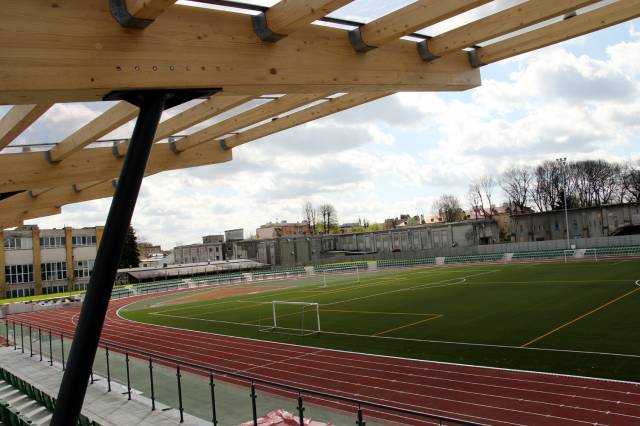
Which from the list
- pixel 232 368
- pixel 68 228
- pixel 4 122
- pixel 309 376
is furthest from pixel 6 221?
pixel 68 228

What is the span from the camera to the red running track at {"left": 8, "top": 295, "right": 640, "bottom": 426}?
10.2 metres

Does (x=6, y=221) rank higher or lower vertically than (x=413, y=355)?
higher

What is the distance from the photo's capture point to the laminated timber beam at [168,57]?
13.4ft

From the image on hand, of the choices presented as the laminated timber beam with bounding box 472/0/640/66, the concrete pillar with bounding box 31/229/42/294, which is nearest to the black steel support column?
the laminated timber beam with bounding box 472/0/640/66

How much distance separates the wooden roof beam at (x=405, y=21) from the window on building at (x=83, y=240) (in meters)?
66.7

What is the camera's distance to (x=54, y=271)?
207ft

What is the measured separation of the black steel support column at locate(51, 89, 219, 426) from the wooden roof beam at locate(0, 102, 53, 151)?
1.12 m

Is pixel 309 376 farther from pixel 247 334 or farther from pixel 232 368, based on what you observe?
pixel 247 334

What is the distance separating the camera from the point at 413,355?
15758 mm

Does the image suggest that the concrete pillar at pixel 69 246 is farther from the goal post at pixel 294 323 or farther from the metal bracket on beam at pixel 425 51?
the metal bracket on beam at pixel 425 51

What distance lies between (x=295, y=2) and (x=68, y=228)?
67123 millimetres

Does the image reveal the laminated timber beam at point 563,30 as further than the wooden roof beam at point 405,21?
Yes

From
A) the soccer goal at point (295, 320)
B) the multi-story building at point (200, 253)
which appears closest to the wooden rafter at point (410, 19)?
the soccer goal at point (295, 320)

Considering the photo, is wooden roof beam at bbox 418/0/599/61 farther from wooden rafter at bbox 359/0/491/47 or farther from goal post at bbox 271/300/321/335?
goal post at bbox 271/300/321/335
